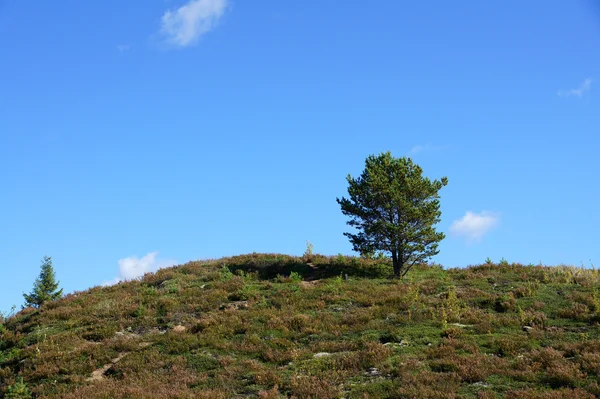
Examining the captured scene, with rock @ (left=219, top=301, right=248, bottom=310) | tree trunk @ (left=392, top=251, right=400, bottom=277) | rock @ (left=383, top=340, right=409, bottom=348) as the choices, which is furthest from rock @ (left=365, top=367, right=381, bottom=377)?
tree trunk @ (left=392, top=251, right=400, bottom=277)

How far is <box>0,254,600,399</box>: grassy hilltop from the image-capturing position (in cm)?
1325

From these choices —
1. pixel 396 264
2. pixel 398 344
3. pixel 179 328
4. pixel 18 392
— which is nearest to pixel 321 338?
pixel 398 344

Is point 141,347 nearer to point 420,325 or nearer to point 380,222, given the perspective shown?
point 420,325

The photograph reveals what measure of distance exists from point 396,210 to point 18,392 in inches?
825

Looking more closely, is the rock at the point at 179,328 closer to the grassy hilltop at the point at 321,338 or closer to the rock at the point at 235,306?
the grassy hilltop at the point at 321,338

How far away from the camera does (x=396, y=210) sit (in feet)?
95.3

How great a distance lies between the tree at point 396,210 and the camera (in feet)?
93.0

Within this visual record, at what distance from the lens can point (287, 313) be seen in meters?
20.8

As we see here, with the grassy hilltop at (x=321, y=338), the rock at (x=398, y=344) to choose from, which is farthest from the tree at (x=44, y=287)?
the rock at (x=398, y=344)

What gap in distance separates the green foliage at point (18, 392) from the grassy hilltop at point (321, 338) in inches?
8.8

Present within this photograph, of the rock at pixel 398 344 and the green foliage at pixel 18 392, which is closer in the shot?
the green foliage at pixel 18 392

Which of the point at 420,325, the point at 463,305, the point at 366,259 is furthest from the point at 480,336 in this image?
the point at 366,259

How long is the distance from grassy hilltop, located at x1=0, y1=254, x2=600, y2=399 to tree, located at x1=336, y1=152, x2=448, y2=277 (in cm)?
188

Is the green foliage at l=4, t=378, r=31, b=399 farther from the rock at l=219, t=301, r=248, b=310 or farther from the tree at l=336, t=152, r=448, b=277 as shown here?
the tree at l=336, t=152, r=448, b=277
